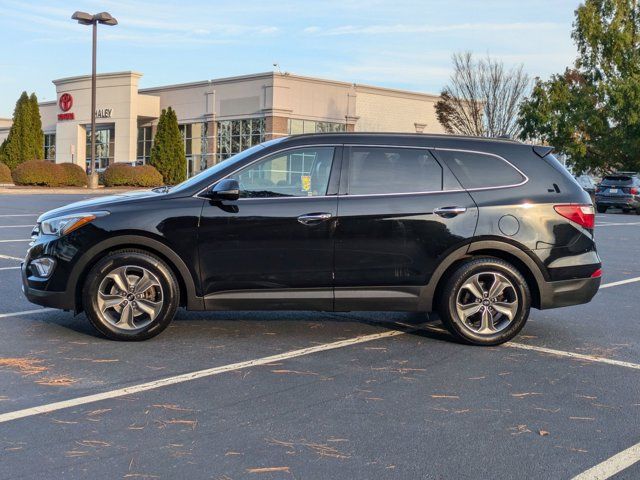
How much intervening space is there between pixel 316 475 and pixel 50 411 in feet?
5.91

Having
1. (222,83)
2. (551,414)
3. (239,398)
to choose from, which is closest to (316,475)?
(239,398)

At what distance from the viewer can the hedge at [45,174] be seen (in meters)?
42.8

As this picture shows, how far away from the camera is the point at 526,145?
696 cm

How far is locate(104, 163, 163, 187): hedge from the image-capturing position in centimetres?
4572

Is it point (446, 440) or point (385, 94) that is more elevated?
point (385, 94)

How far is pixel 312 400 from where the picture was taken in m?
4.97

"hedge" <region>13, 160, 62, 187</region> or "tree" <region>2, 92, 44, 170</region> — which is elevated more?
"tree" <region>2, 92, 44, 170</region>

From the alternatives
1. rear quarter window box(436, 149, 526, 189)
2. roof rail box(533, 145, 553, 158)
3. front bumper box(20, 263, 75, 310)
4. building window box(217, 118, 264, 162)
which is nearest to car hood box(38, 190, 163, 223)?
front bumper box(20, 263, 75, 310)

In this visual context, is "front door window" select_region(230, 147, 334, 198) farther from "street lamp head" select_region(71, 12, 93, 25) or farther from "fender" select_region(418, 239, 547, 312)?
"street lamp head" select_region(71, 12, 93, 25)

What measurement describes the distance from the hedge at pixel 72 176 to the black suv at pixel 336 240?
1526 inches

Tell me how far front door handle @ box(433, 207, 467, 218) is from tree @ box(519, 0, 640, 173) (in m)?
41.2

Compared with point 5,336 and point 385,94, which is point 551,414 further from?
point 385,94

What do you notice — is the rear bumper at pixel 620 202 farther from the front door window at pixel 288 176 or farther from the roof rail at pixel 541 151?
the front door window at pixel 288 176

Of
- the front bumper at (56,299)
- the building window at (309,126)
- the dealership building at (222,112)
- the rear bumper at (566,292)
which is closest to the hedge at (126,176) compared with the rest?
the dealership building at (222,112)
